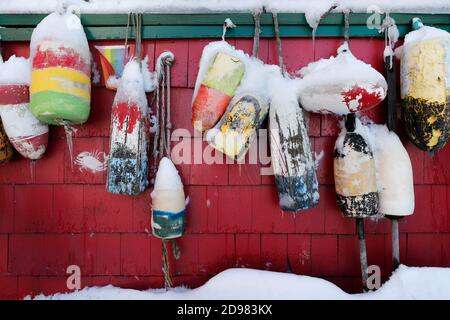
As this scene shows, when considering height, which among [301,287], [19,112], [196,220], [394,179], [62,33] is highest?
[62,33]

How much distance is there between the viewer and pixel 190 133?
1453 mm

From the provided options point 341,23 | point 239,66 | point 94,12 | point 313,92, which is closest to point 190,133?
point 239,66

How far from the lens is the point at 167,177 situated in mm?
1352

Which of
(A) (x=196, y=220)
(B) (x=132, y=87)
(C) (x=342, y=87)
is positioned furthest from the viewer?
(A) (x=196, y=220)

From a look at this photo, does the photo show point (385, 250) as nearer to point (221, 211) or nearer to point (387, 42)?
point (221, 211)

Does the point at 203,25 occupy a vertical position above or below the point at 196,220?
above

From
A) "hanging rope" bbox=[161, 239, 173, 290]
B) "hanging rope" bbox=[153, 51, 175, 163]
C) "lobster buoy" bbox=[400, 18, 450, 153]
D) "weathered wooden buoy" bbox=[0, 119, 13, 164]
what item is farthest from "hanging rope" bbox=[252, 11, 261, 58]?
"weathered wooden buoy" bbox=[0, 119, 13, 164]

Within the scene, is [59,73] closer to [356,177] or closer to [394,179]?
Result: [356,177]

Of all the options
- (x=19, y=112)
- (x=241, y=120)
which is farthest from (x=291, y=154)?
(x=19, y=112)

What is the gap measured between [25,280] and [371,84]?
165cm

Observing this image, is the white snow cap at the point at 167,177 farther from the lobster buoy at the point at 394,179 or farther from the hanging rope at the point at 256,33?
the lobster buoy at the point at 394,179

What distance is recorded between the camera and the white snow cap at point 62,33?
1.30 meters

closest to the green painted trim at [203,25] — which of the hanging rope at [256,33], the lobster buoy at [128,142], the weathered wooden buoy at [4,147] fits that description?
the hanging rope at [256,33]

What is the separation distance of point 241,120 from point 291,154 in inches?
9.1
